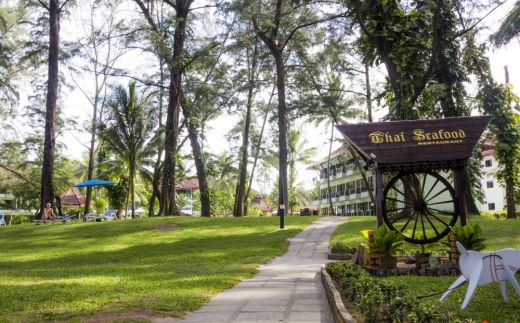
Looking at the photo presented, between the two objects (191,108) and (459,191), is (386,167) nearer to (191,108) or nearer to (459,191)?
(459,191)

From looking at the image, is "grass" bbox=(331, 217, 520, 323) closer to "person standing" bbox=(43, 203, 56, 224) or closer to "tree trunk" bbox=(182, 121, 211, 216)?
"tree trunk" bbox=(182, 121, 211, 216)

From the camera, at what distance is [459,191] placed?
9.82m

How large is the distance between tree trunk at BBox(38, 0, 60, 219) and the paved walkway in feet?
47.6

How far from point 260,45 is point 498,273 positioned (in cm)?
2664

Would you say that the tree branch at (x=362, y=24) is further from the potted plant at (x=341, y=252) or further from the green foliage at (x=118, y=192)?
the green foliage at (x=118, y=192)

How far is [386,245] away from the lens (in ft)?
28.3

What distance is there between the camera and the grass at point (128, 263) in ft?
21.5

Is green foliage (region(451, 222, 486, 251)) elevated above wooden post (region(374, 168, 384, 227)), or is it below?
below

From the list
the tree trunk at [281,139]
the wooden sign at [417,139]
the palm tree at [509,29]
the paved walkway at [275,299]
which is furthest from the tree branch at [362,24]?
the tree trunk at [281,139]

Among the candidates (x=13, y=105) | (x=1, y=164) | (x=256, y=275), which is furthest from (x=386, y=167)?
(x=1, y=164)

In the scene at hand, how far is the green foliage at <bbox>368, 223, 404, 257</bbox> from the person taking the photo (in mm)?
8594

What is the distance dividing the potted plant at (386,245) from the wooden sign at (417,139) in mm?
1588

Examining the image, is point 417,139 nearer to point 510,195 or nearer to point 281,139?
point 281,139

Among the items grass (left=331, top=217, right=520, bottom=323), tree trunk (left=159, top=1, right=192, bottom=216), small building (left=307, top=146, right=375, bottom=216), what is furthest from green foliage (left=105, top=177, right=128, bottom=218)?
grass (left=331, top=217, right=520, bottom=323)
